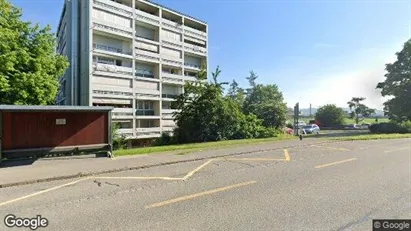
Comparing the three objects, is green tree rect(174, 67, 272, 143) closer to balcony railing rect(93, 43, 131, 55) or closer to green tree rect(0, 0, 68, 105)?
green tree rect(0, 0, 68, 105)

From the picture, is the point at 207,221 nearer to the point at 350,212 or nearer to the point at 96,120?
the point at 350,212

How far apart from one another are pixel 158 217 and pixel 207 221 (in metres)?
0.85

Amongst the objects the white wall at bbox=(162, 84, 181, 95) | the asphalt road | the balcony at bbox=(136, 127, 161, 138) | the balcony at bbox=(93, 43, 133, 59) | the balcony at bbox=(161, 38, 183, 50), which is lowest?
the asphalt road

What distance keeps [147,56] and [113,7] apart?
Answer: 639 cm

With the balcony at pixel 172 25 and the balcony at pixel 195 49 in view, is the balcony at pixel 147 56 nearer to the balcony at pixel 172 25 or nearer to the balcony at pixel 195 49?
the balcony at pixel 172 25

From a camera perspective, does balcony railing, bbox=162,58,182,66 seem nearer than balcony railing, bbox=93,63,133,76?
No

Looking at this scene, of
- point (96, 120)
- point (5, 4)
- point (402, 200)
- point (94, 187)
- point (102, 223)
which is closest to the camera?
point (102, 223)

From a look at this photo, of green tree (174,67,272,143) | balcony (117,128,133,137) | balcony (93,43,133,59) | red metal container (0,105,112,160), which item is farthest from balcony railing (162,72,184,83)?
red metal container (0,105,112,160)

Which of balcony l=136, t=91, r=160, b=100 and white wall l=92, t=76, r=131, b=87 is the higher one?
white wall l=92, t=76, r=131, b=87

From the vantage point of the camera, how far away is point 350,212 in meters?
4.89

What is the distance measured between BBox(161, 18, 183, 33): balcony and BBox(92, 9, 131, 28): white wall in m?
5.33

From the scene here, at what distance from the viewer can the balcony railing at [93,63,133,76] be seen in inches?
1115

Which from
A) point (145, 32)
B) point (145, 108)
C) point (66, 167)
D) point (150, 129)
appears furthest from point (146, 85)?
point (66, 167)

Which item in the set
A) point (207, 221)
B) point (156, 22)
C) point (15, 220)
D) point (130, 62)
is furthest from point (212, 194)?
point (156, 22)
